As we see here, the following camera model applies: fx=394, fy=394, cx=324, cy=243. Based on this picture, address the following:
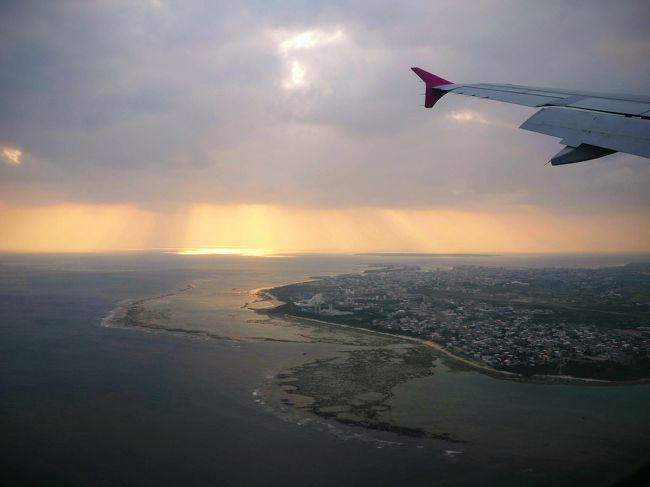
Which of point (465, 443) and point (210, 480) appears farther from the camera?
point (465, 443)

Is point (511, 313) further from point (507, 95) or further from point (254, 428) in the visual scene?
point (507, 95)

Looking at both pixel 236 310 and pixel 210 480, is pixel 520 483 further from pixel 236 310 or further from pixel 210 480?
pixel 236 310

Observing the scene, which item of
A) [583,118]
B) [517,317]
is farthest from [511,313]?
[583,118]

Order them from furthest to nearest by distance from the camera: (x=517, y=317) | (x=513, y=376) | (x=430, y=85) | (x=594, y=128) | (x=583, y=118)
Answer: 1. (x=517, y=317)
2. (x=513, y=376)
3. (x=430, y=85)
4. (x=583, y=118)
5. (x=594, y=128)

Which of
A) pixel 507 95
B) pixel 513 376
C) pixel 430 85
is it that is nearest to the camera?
pixel 507 95

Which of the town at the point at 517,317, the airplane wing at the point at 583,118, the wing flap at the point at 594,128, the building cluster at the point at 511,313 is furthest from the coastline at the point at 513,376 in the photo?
the wing flap at the point at 594,128

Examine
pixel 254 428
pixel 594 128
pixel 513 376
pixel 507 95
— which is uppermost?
pixel 507 95

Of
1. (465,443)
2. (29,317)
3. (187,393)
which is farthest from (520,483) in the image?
(29,317)
